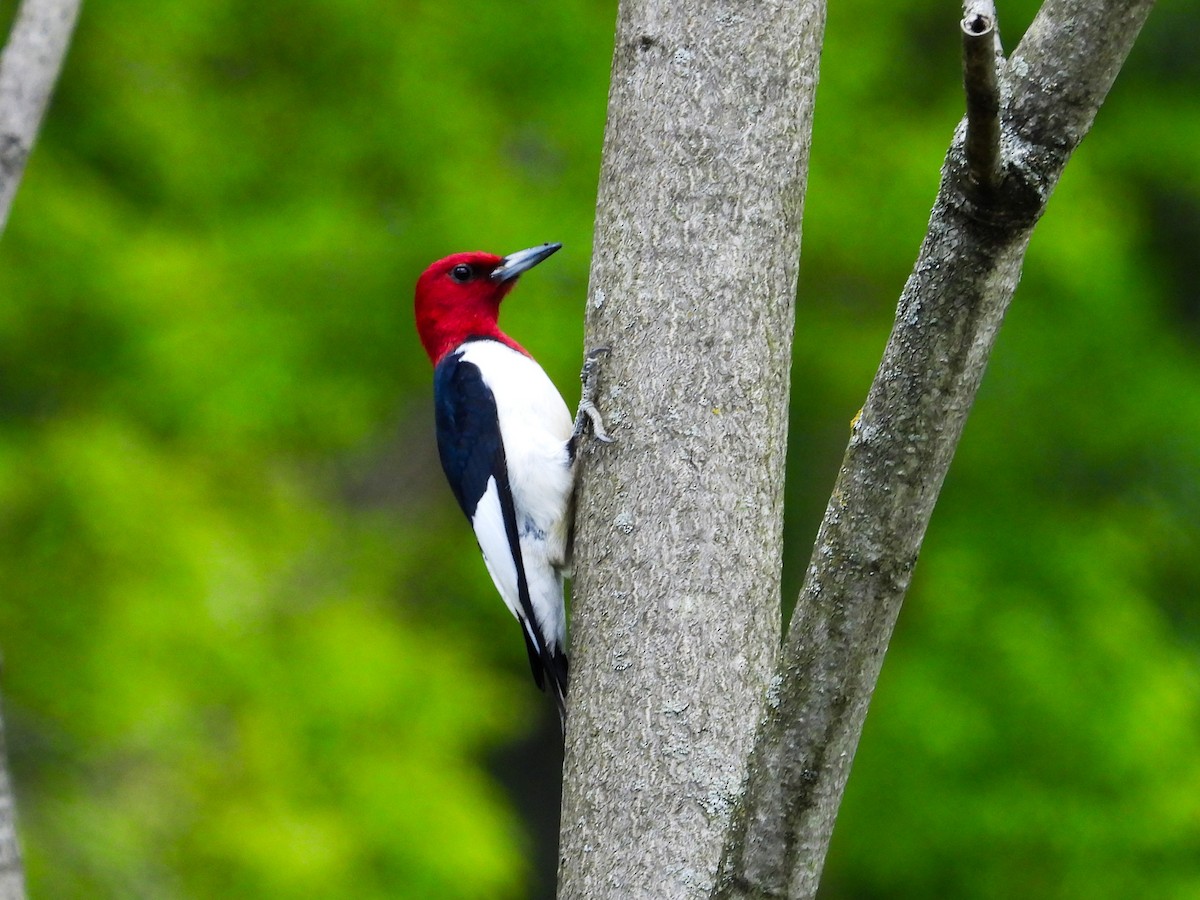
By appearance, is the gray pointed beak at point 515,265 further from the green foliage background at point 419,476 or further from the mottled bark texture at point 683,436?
the green foliage background at point 419,476

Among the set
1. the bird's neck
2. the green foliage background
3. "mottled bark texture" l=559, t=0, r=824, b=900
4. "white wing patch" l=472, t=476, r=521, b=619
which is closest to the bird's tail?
"white wing patch" l=472, t=476, r=521, b=619

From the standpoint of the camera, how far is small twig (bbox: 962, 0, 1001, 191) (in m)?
1.53

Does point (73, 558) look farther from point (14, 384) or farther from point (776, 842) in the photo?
point (776, 842)

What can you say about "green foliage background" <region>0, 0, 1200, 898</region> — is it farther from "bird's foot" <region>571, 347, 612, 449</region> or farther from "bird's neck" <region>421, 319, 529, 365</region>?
"bird's foot" <region>571, 347, 612, 449</region>

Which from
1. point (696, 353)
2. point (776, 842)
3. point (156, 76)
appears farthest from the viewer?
point (156, 76)

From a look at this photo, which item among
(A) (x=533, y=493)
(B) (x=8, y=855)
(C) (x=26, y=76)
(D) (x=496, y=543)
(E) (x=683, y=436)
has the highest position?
(C) (x=26, y=76)

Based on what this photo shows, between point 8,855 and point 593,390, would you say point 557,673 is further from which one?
point 8,855

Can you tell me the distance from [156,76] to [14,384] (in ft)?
5.04

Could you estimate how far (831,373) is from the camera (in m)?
7.39

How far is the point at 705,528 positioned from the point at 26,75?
2.14 meters

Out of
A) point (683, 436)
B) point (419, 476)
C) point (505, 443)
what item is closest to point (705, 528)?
point (683, 436)

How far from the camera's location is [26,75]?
3564 millimetres

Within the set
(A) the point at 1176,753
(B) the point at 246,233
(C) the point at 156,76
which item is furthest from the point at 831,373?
(C) the point at 156,76

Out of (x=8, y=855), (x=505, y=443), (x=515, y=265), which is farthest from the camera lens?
(x=515, y=265)
